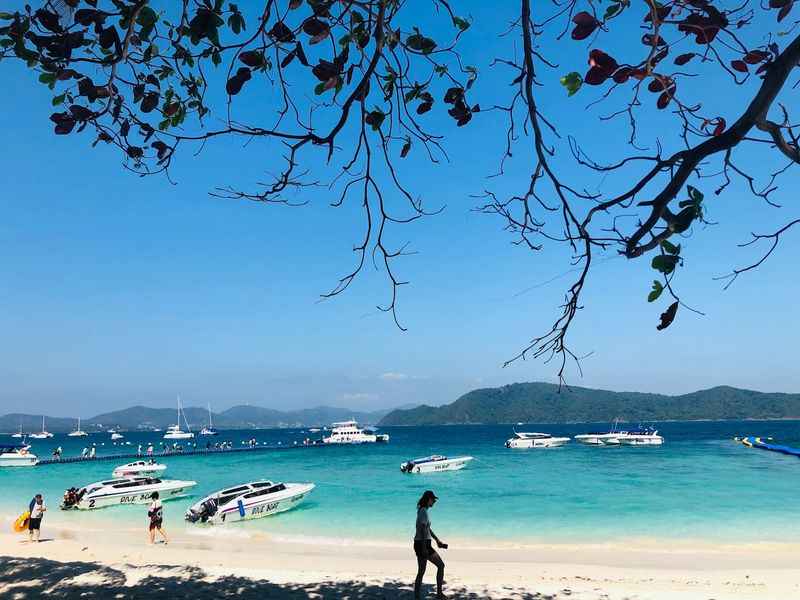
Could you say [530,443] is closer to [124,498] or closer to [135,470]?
[135,470]

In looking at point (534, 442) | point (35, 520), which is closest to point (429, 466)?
point (35, 520)

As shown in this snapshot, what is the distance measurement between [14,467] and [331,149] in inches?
2388

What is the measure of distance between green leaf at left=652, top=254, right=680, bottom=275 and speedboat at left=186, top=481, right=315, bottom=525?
828 inches

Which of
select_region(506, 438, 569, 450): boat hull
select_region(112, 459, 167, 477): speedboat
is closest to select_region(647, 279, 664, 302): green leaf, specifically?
select_region(112, 459, 167, 477): speedboat

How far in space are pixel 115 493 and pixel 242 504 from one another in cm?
856

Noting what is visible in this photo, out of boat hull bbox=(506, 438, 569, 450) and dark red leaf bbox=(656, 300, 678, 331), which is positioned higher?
dark red leaf bbox=(656, 300, 678, 331)

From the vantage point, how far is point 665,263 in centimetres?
235

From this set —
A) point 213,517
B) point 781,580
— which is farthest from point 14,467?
point 781,580

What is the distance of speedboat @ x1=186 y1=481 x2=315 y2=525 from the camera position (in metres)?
20.2

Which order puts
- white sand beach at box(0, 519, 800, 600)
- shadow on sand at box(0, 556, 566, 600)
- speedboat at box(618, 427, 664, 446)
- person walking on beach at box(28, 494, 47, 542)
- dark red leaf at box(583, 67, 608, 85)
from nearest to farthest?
dark red leaf at box(583, 67, 608, 85), shadow on sand at box(0, 556, 566, 600), white sand beach at box(0, 519, 800, 600), person walking on beach at box(28, 494, 47, 542), speedboat at box(618, 427, 664, 446)

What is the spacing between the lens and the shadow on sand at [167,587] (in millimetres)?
9219

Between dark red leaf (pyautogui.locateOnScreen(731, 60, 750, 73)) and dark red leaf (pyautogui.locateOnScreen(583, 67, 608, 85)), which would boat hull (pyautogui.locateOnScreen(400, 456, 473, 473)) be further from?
dark red leaf (pyautogui.locateOnScreen(583, 67, 608, 85))

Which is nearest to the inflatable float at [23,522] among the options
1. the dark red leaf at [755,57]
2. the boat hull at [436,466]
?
the dark red leaf at [755,57]

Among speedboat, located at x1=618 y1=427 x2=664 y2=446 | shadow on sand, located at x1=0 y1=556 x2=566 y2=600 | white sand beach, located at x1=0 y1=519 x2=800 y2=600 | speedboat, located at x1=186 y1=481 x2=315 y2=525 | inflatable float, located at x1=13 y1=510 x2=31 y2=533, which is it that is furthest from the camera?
speedboat, located at x1=618 y1=427 x2=664 y2=446
